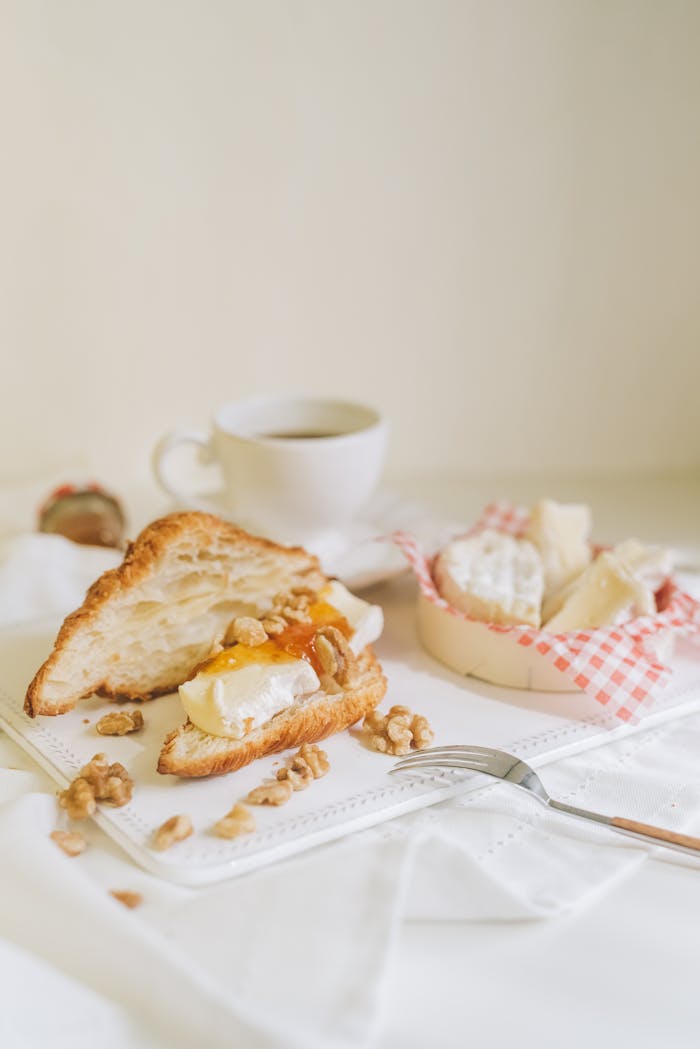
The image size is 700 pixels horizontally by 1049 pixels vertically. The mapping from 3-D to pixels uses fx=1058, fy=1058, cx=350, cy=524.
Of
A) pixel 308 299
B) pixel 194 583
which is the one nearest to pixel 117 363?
pixel 308 299

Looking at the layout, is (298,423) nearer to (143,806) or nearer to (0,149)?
(0,149)

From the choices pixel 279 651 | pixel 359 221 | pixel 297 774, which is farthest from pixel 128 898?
pixel 359 221

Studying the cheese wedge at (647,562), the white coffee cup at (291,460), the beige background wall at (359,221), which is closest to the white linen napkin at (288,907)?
the cheese wedge at (647,562)

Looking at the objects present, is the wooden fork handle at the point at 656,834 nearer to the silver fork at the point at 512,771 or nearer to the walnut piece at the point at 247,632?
the silver fork at the point at 512,771

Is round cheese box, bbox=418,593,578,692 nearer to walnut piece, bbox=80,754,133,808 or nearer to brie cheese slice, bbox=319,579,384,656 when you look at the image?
brie cheese slice, bbox=319,579,384,656

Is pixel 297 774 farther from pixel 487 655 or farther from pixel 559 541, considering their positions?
pixel 559 541
